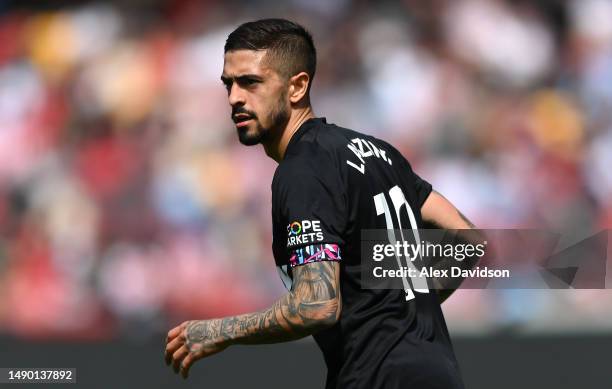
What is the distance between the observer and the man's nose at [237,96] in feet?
9.66

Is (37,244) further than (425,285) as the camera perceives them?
Yes

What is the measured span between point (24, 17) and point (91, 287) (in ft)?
7.75

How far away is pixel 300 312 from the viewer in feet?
8.30

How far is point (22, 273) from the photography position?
7281 millimetres

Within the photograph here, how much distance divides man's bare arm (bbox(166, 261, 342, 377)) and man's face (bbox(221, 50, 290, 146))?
57 cm

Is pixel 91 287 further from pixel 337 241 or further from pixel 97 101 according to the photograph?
pixel 337 241

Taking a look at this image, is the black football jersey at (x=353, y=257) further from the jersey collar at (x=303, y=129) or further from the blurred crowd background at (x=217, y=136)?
the blurred crowd background at (x=217, y=136)

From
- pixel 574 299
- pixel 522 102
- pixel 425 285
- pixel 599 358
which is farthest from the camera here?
pixel 522 102

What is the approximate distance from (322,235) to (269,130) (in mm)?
542

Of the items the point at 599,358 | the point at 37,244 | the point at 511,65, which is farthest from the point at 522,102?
the point at 37,244

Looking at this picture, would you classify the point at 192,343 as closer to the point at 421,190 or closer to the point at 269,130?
the point at 269,130

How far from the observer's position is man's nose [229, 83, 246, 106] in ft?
9.66

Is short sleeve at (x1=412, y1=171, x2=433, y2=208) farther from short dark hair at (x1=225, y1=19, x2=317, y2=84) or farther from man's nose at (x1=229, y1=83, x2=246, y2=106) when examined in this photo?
man's nose at (x1=229, y1=83, x2=246, y2=106)

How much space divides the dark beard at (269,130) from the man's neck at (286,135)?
2 centimetres
